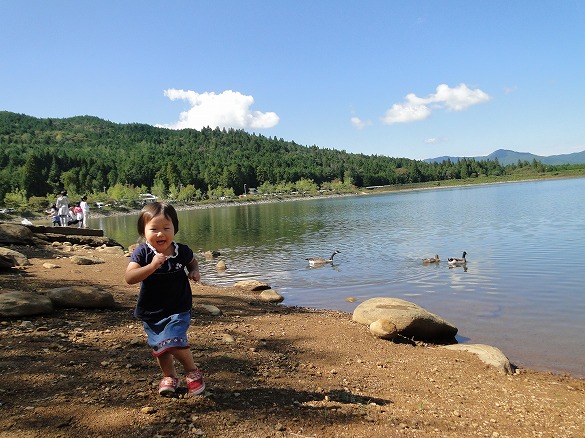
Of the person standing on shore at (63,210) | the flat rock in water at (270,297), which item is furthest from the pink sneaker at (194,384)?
the person standing on shore at (63,210)

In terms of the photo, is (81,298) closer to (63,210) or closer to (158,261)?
(158,261)

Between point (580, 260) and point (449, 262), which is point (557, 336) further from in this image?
point (580, 260)

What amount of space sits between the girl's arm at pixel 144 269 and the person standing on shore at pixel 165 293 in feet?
0.25

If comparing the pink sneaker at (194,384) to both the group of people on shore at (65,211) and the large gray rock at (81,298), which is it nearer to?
the large gray rock at (81,298)

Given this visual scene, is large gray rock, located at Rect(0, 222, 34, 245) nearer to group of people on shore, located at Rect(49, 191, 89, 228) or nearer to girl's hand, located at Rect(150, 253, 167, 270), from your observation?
group of people on shore, located at Rect(49, 191, 89, 228)

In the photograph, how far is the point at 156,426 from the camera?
428 centimetres

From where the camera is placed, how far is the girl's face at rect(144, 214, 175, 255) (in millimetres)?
4707

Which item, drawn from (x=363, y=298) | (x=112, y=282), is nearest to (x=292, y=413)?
(x=112, y=282)

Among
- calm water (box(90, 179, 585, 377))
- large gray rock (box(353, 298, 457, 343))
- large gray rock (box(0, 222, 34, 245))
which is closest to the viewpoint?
large gray rock (box(353, 298, 457, 343))

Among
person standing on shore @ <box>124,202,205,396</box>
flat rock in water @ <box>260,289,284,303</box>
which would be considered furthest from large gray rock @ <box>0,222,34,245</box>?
person standing on shore @ <box>124,202,205,396</box>

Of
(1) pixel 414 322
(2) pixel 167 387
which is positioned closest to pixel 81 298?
(2) pixel 167 387

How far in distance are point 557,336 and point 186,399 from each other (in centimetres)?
1018

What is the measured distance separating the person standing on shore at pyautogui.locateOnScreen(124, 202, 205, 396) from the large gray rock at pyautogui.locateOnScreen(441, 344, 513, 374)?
6239mm

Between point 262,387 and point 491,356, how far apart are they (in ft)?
17.9
